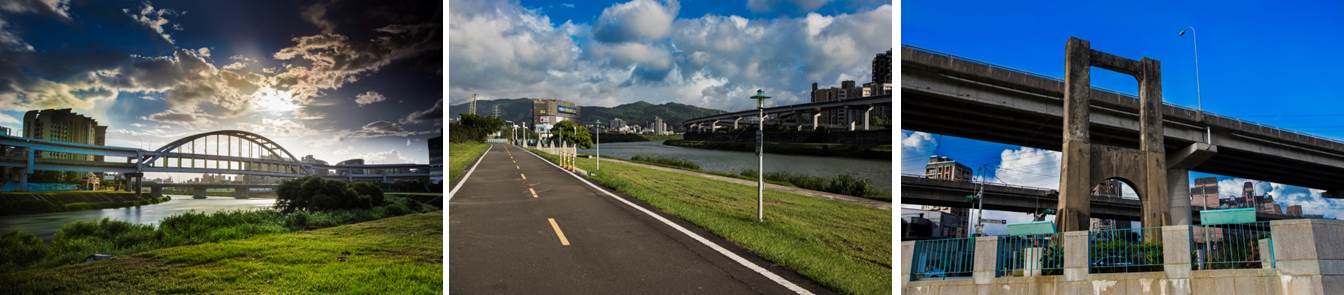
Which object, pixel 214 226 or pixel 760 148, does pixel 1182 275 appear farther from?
pixel 214 226

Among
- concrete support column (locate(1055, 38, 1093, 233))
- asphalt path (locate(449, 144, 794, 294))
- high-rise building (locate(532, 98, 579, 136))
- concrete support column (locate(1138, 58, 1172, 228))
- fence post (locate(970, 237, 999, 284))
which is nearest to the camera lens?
asphalt path (locate(449, 144, 794, 294))

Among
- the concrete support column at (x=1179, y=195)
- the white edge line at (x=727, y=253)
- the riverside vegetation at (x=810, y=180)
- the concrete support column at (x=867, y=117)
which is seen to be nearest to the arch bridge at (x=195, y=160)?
the white edge line at (x=727, y=253)

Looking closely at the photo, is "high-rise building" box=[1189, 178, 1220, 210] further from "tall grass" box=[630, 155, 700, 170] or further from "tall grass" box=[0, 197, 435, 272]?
"tall grass" box=[0, 197, 435, 272]

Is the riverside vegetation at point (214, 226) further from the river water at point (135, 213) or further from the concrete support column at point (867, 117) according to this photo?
the concrete support column at point (867, 117)

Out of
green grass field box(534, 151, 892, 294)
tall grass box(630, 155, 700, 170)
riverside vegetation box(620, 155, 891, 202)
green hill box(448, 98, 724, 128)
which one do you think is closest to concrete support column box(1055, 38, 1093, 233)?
riverside vegetation box(620, 155, 891, 202)

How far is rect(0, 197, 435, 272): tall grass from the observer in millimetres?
3977

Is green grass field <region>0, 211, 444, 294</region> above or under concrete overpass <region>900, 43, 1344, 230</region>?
under

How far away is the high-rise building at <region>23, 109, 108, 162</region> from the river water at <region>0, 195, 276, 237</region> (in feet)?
1.23

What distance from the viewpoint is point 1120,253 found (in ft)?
24.8

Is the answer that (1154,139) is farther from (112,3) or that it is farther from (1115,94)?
(112,3)

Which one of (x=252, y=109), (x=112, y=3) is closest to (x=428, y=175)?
(x=252, y=109)

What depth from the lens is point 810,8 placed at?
5922 mm

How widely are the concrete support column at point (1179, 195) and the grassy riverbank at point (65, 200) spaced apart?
2321 centimetres

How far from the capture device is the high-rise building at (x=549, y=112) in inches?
220
